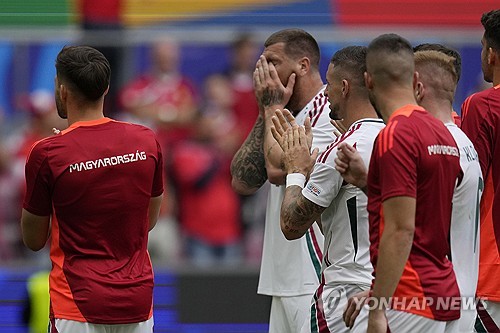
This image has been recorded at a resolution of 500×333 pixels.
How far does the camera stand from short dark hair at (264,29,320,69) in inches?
271

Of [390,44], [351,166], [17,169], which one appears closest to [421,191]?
[351,166]

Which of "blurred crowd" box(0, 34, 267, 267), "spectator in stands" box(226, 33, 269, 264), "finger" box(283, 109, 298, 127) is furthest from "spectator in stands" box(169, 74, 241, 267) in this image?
"finger" box(283, 109, 298, 127)

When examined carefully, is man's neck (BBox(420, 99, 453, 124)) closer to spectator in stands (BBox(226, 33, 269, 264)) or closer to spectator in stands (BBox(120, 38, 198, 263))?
spectator in stands (BBox(226, 33, 269, 264))

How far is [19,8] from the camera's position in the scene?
1470 cm

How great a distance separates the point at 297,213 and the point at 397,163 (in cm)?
102

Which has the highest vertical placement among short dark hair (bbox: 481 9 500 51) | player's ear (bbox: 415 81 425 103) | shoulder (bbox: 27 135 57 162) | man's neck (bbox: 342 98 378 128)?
short dark hair (bbox: 481 9 500 51)

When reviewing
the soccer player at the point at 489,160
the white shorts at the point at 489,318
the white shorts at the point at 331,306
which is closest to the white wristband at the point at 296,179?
the white shorts at the point at 331,306

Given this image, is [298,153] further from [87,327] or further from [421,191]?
[87,327]

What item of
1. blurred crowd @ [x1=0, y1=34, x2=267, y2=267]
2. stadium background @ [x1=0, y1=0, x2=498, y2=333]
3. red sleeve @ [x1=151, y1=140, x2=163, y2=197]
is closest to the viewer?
red sleeve @ [x1=151, y1=140, x2=163, y2=197]

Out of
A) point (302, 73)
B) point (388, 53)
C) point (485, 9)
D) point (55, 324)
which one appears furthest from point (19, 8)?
point (388, 53)

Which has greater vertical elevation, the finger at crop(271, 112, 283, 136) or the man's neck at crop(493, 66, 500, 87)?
the man's neck at crop(493, 66, 500, 87)

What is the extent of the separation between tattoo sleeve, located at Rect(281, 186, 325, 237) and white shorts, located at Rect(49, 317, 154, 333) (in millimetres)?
1008

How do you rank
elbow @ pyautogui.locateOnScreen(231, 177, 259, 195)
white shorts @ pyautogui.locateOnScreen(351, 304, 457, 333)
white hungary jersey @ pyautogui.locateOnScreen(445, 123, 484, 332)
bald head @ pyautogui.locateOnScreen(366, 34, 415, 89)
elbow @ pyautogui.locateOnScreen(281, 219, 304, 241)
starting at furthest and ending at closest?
elbow @ pyautogui.locateOnScreen(231, 177, 259, 195) < elbow @ pyautogui.locateOnScreen(281, 219, 304, 241) < white hungary jersey @ pyautogui.locateOnScreen(445, 123, 484, 332) < bald head @ pyautogui.locateOnScreen(366, 34, 415, 89) < white shorts @ pyautogui.locateOnScreen(351, 304, 457, 333)

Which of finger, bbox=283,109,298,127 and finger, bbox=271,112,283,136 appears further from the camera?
finger, bbox=283,109,298,127
